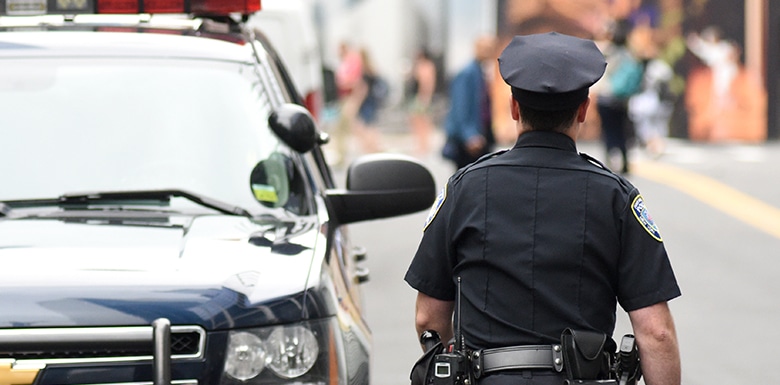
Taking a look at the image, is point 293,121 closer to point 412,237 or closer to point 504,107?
point 412,237

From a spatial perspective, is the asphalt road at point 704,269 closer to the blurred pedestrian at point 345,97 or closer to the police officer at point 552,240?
the blurred pedestrian at point 345,97

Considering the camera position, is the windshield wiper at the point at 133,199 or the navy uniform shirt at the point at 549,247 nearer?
the navy uniform shirt at the point at 549,247

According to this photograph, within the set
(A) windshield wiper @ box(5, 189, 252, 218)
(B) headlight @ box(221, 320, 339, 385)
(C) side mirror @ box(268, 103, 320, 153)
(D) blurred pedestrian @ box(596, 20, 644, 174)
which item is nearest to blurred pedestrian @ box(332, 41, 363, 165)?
(D) blurred pedestrian @ box(596, 20, 644, 174)

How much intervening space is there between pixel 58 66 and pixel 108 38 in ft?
0.76

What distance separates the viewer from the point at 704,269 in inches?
444

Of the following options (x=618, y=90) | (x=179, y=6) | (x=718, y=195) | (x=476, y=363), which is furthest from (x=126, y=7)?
(x=618, y=90)

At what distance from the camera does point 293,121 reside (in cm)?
482

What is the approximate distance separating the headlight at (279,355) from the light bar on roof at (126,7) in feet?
6.64

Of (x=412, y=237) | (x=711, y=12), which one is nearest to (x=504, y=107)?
(x=711, y=12)

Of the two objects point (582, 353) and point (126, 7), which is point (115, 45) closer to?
point (126, 7)

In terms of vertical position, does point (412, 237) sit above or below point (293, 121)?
below

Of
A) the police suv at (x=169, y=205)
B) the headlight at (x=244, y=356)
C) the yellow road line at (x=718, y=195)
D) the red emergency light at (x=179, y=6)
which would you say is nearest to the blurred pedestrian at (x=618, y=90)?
the yellow road line at (x=718, y=195)

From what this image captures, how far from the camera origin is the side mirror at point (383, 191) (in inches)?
Answer: 191

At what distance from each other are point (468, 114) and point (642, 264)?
8.39m
